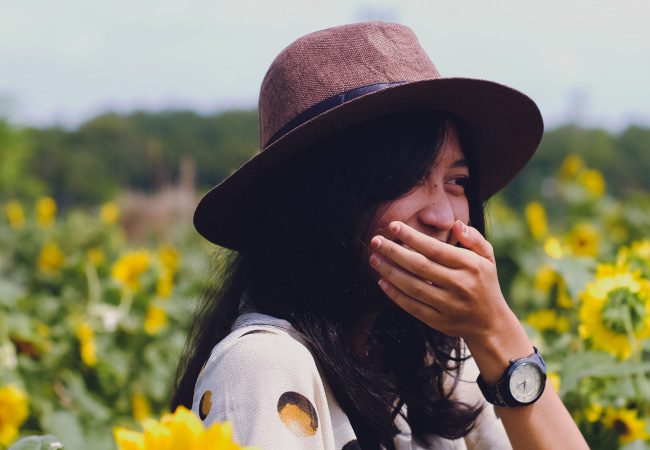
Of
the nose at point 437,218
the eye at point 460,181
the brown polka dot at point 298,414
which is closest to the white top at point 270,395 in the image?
the brown polka dot at point 298,414

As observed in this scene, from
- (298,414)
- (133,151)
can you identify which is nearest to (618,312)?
(298,414)

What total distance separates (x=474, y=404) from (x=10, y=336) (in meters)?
2.04

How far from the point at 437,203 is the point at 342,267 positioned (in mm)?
181

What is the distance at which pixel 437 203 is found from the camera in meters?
1.39

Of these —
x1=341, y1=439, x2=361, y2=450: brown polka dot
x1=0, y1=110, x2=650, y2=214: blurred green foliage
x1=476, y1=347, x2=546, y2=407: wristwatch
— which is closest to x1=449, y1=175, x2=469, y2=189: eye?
x1=476, y1=347, x2=546, y2=407: wristwatch

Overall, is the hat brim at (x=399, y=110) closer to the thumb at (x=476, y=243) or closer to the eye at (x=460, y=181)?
the eye at (x=460, y=181)

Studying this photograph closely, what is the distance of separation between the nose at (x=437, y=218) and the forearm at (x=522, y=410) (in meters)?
0.17

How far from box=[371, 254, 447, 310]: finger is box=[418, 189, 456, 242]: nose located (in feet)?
0.51

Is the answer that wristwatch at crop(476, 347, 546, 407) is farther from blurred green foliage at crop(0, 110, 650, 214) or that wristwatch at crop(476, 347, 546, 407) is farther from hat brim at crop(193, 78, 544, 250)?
blurred green foliage at crop(0, 110, 650, 214)

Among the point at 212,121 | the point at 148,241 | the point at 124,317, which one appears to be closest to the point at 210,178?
the point at 212,121

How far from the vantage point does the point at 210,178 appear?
151ft

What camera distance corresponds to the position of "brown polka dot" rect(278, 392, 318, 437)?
1146 millimetres

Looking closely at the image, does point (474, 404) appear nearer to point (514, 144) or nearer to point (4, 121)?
point (514, 144)

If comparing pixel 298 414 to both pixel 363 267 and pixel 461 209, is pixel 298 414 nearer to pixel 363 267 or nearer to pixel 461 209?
pixel 363 267
